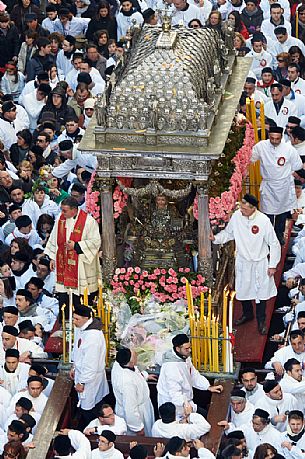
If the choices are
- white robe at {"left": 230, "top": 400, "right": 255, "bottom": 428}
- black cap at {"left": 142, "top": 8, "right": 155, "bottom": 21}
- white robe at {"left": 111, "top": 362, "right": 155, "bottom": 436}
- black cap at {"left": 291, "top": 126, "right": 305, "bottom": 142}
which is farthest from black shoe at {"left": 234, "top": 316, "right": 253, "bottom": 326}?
black cap at {"left": 142, "top": 8, "right": 155, "bottom": 21}

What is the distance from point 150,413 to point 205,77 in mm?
4594

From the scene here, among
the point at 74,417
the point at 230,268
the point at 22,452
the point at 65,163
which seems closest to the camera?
the point at 22,452

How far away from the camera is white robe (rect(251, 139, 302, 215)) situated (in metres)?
28.0

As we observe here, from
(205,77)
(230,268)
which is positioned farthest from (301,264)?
(205,77)

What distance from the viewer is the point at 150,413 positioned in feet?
81.0

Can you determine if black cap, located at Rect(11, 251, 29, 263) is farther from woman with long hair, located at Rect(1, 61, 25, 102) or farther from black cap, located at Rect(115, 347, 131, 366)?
woman with long hair, located at Rect(1, 61, 25, 102)

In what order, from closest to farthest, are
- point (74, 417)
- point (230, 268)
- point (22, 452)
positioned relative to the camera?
point (22, 452), point (74, 417), point (230, 268)

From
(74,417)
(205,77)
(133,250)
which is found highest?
(205,77)

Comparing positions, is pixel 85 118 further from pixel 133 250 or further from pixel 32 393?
pixel 32 393

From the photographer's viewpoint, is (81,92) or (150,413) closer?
(150,413)

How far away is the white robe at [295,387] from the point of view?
24844mm

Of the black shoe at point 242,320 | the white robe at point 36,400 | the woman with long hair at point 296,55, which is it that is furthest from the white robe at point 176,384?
the woman with long hair at point 296,55

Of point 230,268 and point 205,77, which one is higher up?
point 205,77

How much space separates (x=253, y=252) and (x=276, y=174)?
2.29m
